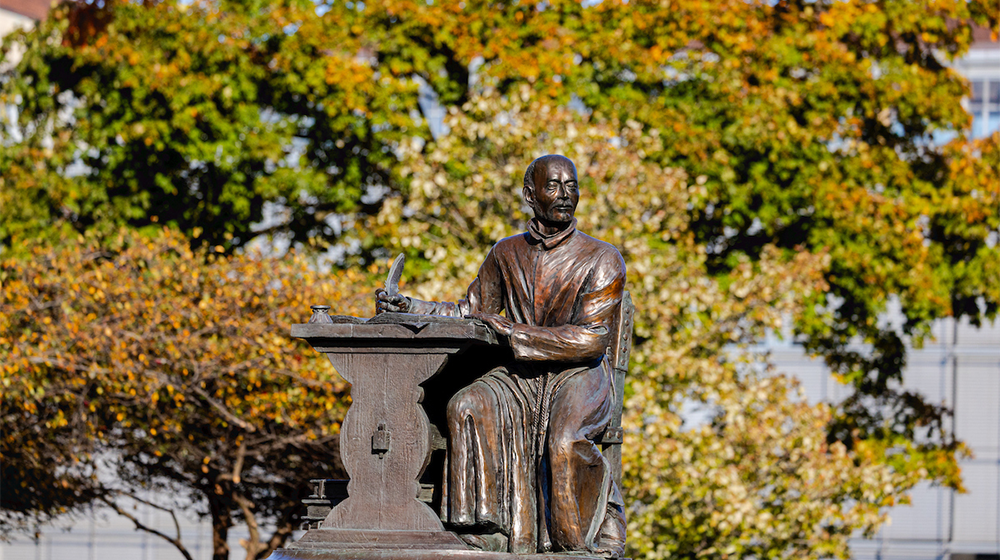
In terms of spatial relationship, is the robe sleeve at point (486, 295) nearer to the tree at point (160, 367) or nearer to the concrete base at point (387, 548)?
the concrete base at point (387, 548)

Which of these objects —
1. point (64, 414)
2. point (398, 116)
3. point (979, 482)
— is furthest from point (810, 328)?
point (979, 482)

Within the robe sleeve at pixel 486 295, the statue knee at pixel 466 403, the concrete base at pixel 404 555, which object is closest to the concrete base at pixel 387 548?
the concrete base at pixel 404 555

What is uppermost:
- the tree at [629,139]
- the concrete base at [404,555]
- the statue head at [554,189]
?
the tree at [629,139]

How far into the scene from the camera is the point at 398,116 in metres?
15.9

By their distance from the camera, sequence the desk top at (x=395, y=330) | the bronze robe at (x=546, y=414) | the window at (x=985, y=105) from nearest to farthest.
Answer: the desk top at (x=395, y=330), the bronze robe at (x=546, y=414), the window at (x=985, y=105)

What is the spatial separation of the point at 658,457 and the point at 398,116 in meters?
5.30

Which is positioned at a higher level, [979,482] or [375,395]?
[375,395]

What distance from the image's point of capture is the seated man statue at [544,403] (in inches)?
226

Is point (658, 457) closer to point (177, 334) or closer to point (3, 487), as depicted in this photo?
point (177, 334)

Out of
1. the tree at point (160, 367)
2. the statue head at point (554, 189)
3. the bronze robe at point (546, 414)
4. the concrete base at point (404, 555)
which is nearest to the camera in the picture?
the concrete base at point (404, 555)

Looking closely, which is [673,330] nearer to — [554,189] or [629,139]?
[629,139]

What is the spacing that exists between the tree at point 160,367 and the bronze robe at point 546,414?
20.4 ft

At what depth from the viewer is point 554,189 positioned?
6.21m

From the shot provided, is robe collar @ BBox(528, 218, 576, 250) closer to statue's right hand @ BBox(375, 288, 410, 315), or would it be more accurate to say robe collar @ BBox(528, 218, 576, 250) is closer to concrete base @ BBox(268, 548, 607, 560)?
statue's right hand @ BBox(375, 288, 410, 315)
